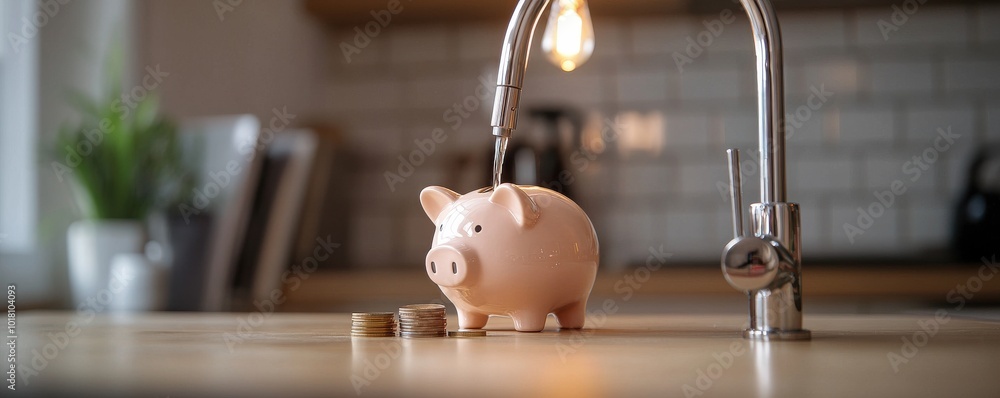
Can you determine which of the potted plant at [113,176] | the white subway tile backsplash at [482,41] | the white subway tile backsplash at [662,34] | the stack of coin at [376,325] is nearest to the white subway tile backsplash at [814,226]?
the white subway tile backsplash at [662,34]

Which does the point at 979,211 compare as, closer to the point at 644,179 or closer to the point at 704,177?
the point at 704,177

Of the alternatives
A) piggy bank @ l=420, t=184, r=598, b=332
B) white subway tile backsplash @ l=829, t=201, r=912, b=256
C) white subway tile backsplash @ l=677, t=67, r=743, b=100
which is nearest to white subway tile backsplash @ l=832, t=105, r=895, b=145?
white subway tile backsplash @ l=829, t=201, r=912, b=256

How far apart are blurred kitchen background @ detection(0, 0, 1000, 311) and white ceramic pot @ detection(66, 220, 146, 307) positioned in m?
0.33

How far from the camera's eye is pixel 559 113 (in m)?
2.97

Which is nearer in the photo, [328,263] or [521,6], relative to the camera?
[521,6]

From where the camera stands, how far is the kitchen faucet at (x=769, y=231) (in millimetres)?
734

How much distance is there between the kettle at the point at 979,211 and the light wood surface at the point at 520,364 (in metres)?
1.99

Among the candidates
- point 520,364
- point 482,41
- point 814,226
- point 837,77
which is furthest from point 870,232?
point 520,364

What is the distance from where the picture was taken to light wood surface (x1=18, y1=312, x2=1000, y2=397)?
19.9 inches

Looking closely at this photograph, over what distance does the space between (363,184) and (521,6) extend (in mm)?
2395

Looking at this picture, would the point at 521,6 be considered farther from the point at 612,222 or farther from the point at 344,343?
the point at 612,222

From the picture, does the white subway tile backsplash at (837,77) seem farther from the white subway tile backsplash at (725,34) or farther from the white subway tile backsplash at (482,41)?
the white subway tile backsplash at (482,41)

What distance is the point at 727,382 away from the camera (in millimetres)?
514

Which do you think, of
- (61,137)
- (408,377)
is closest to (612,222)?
(61,137)
